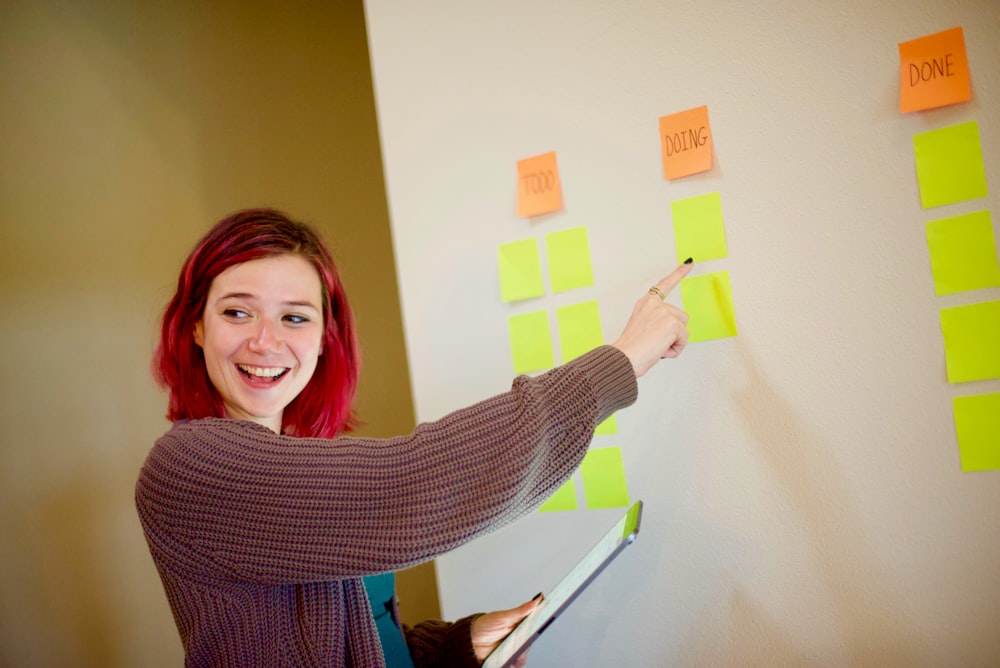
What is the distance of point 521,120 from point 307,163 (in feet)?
4.67

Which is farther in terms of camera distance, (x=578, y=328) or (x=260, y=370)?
(x=578, y=328)

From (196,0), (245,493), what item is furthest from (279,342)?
(196,0)

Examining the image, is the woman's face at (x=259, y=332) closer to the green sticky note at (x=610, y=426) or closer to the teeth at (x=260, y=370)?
the teeth at (x=260, y=370)

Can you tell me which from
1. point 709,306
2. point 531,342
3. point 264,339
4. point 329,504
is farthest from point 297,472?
point 709,306

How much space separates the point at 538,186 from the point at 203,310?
54cm

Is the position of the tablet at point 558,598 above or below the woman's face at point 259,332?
below

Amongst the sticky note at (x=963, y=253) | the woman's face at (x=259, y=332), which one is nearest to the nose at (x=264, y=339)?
the woman's face at (x=259, y=332)

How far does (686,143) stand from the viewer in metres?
1.03

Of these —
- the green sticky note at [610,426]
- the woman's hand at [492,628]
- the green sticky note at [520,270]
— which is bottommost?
the woman's hand at [492,628]

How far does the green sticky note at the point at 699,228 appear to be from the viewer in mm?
1011

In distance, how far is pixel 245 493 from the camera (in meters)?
0.77

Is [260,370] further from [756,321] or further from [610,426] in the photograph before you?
[756,321]

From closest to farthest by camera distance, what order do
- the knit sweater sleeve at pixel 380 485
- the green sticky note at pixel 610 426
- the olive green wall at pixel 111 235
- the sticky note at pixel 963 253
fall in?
the knit sweater sleeve at pixel 380 485
the sticky note at pixel 963 253
the green sticky note at pixel 610 426
the olive green wall at pixel 111 235

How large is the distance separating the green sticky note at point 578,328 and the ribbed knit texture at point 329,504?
276 millimetres
